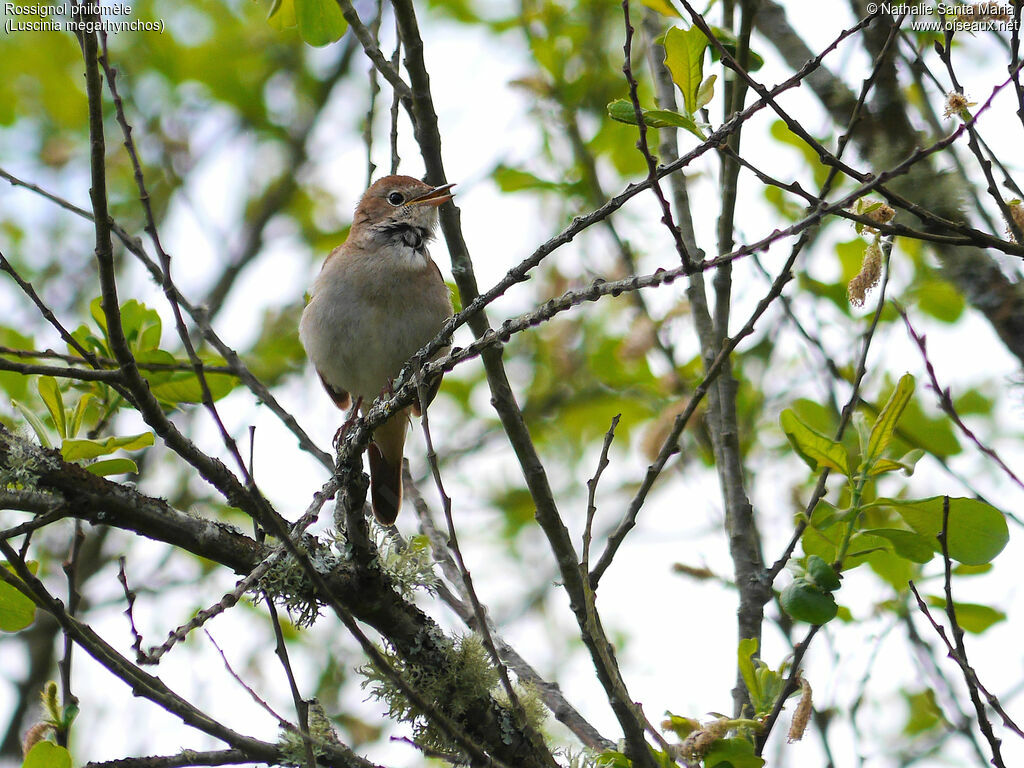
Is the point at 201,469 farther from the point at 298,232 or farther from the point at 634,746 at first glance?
the point at 298,232

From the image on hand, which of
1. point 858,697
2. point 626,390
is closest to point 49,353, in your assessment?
point 858,697

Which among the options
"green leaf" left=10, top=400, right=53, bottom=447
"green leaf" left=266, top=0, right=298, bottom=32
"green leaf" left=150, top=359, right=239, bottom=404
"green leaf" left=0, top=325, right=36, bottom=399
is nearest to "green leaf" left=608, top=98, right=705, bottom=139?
"green leaf" left=266, top=0, right=298, bottom=32

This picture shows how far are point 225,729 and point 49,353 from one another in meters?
1.11

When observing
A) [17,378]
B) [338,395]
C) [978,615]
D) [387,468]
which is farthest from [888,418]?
[17,378]

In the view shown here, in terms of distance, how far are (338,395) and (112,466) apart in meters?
2.89

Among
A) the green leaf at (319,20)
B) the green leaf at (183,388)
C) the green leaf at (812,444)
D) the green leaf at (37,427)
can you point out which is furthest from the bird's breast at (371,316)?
the green leaf at (812,444)

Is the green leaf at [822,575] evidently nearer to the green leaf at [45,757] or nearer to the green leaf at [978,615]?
the green leaf at [978,615]

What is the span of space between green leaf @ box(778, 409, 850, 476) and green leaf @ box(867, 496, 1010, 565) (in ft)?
0.59

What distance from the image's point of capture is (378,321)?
491 cm

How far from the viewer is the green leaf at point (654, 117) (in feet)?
8.46

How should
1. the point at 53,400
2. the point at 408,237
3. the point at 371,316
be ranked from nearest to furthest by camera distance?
the point at 53,400, the point at 371,316, the point at 408,237

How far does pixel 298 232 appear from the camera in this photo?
30.3 feet

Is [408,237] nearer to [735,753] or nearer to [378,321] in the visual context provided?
[378,321]

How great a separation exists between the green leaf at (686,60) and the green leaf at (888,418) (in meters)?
0.93
